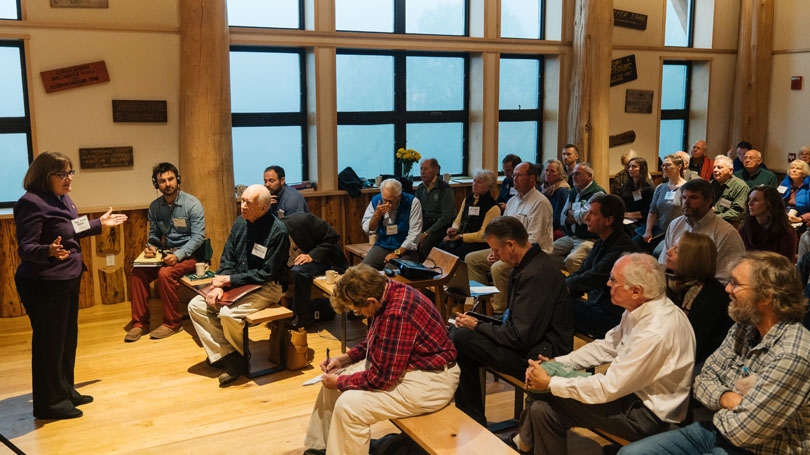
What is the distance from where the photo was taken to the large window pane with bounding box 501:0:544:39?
8.48 meters

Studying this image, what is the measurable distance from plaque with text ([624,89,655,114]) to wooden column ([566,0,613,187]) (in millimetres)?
657

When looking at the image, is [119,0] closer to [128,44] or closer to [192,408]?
[128,44]

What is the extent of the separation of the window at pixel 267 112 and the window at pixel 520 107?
242 centimetres

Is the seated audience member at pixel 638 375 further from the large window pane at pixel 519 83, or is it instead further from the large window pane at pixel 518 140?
the large window pane at pixel 519 83

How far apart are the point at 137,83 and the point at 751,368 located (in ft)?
18.2

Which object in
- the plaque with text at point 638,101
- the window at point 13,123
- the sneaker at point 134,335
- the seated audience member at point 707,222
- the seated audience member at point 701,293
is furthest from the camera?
the plaque with text at point 638,101

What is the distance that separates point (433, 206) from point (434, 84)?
1.99 m

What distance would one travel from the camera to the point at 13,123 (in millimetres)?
6402

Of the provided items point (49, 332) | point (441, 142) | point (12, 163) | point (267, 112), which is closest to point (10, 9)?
point (12, 163)

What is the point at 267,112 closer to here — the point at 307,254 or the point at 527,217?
the point at 307,254

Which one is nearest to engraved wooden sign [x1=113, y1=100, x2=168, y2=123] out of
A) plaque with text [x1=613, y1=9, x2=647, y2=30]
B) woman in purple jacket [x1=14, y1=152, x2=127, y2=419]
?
woman in purple jacket [x1=14, y1=152, x2=127, y2=419]

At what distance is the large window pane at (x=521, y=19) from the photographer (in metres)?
8.48

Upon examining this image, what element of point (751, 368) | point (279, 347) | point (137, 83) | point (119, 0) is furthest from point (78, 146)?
point (751, 368)

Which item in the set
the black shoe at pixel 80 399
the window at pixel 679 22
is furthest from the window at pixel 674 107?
the black shoe at pixel 80 399
